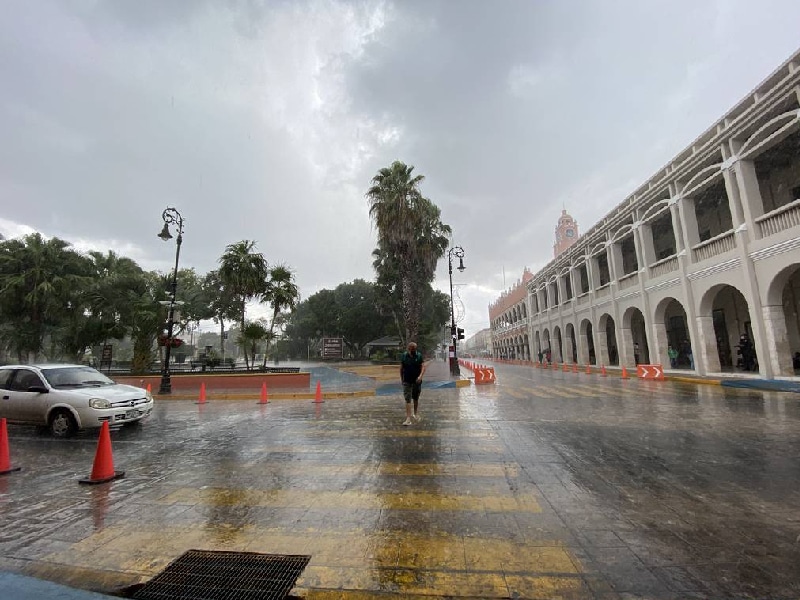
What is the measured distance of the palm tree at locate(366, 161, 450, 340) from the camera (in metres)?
24.8

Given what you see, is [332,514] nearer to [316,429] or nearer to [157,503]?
[157,503]

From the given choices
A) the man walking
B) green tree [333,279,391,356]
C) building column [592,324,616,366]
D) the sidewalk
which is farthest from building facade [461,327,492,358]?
the sidewalk

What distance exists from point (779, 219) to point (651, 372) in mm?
8305

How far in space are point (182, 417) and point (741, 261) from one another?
20.7m

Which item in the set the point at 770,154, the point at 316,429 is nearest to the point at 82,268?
the point at 316,429

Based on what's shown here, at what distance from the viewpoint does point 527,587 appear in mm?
2615

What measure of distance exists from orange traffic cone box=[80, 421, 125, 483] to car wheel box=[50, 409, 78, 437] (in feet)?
13.0

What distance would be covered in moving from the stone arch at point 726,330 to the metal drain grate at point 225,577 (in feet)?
67.1

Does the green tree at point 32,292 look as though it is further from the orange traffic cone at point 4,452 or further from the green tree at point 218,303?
the orange traffic cone at point 4,452

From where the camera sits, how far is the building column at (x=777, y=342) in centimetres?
1409

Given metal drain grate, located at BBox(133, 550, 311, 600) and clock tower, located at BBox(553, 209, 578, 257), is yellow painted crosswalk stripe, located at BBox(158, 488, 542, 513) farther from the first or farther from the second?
clock tower, located at BBox(553, 209, 578, 257)

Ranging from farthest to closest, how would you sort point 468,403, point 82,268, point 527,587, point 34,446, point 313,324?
point 313,324 < point 82,268 < point 468,403 < point 34,446 < point 527,587

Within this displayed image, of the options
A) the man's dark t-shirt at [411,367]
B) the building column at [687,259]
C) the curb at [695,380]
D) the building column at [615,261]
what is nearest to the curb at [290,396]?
the man's dark t-shirt at [411,367]

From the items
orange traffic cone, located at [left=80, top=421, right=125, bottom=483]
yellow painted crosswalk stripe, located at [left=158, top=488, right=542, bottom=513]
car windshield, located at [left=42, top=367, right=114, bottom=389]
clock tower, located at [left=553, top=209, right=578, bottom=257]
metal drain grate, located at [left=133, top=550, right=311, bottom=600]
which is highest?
clock tower, located at [left=553, top=209, right=578, bottom=257]
